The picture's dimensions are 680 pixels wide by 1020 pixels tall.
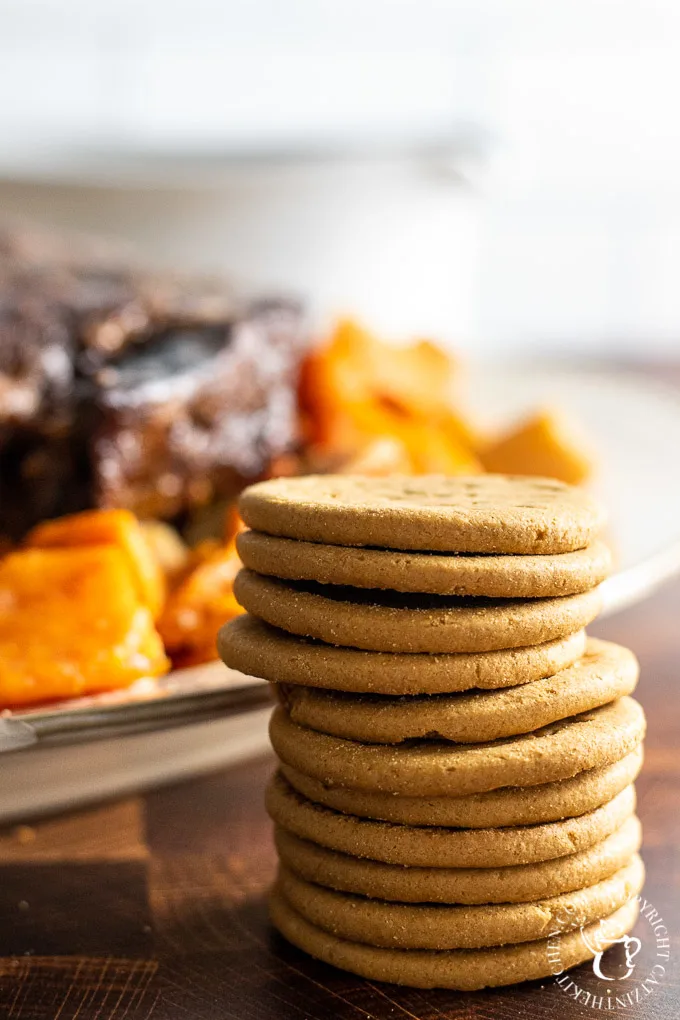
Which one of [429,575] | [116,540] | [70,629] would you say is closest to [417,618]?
[429,575]

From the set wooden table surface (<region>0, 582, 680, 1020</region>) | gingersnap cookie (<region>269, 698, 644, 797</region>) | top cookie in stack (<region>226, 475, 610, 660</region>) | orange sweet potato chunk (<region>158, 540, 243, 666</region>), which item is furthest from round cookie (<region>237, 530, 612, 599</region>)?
orange sweet potato chunk (<region>158, 540, 243, 666</region>)

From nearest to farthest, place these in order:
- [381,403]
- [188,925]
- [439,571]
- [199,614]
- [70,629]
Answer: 1. [439,571]
2. [188,925]
3. [70,629]
4. [199,614]
5. [381,403]

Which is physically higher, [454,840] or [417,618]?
[417,618]

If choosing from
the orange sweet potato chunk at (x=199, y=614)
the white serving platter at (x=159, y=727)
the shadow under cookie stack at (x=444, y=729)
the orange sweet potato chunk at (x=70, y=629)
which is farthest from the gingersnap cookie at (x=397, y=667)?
the orange sweet potato chunk at (x=199, y=614)

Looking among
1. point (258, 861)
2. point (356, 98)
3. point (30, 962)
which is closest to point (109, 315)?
point (258, 861)

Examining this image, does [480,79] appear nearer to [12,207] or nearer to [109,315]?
[12,207]
